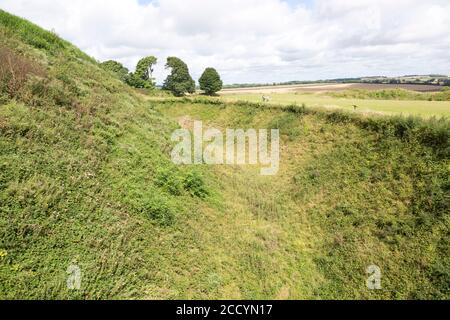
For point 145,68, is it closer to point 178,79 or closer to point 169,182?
point 178,79

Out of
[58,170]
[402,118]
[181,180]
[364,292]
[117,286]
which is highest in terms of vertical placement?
[402,118]

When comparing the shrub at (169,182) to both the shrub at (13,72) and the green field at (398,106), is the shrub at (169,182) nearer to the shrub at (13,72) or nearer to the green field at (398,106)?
the shrub at (13,72)

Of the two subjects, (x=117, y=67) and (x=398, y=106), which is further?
(x=117, y=67)

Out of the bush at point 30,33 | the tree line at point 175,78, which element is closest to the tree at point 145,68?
the tree line at point 175,78

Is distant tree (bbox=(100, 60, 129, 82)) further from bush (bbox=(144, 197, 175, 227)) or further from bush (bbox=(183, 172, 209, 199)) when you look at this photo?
bush (bbox=(144, 197, 175, 227))

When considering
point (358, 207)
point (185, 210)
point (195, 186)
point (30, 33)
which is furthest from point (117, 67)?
point (358, 207)
